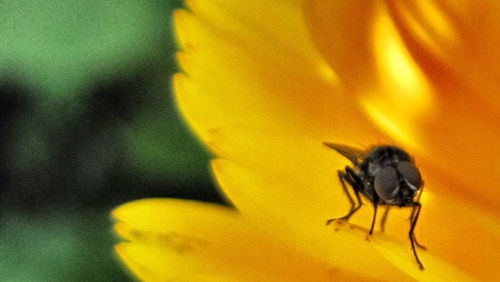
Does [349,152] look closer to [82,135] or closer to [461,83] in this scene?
[461,83]

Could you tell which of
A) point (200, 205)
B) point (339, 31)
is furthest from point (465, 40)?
point (200, 205)

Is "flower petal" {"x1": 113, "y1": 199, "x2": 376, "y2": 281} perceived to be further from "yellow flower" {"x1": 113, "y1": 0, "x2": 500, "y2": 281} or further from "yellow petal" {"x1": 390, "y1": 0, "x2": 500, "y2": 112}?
"yellow petal" {"x1": 390, "y1": 0, "x2": 500, "y2": 112}

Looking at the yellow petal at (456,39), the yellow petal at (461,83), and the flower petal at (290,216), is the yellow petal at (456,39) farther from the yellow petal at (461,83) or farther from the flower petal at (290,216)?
the flower petal at (290,216)

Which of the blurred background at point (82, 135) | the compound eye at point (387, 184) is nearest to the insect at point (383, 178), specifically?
the compound eye at point (387, 184)

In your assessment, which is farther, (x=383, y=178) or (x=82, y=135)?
(x=82, y=135)

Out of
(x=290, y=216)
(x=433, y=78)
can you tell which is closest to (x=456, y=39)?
(x=433, y=78)

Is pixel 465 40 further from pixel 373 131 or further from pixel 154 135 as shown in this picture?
pixel 154 135
